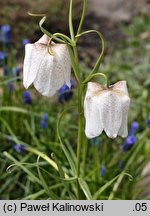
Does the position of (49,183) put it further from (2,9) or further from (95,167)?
(2,9)

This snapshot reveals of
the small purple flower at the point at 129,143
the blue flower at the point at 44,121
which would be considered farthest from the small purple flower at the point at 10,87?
the small purple flower at the point at 129,143

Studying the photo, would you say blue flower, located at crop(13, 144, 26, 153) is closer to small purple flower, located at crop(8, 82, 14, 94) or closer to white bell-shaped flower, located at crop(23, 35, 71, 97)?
small purple flower, located at crop(8, 82, 14, 94)

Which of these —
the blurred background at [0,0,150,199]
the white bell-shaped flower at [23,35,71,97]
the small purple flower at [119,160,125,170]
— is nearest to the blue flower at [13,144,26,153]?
the blurred background at [0,0,150,199]

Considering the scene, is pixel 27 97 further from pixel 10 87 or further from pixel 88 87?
pixel 88 87

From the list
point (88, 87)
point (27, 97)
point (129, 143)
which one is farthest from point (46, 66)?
point (27, 97)

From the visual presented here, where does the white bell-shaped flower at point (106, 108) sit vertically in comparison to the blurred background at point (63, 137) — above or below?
above

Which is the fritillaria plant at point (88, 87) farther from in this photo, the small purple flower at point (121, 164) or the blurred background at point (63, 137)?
the small purple flower at point (121, 164)

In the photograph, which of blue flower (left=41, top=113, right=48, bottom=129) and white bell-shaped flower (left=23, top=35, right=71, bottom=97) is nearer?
white bell-shaped flower (left=23, top=35, right=71, bottom=97)
